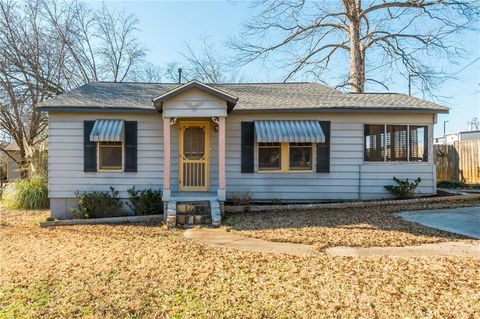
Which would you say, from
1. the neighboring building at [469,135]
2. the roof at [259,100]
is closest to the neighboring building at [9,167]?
the roof at [259,100]

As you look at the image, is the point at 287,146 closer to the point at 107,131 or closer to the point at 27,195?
the point at 107,131

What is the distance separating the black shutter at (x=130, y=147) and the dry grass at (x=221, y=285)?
3.66 m

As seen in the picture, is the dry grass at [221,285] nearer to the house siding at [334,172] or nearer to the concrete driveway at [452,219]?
the concrete driveway at [452,219]

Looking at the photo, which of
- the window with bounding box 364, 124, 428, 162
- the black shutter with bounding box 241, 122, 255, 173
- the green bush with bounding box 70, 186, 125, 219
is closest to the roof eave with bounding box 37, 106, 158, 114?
the green bush with bounding box 70, 186, 125, 219

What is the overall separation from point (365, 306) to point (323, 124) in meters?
6.83

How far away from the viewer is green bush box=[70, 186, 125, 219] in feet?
27.9

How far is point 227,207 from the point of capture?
8.77 m

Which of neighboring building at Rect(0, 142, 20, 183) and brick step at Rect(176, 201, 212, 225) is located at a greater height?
neighboring building at Rect(0, 142, 20, 183)

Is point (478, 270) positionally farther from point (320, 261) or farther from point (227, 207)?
point (227, 207)

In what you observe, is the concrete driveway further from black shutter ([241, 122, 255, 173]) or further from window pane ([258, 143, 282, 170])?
black shutter ([241, 122, 255, 173])

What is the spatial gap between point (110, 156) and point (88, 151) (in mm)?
646

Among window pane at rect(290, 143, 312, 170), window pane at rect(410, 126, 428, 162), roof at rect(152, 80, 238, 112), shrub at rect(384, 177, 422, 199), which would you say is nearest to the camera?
roof at rect(152, 80, 238, 112)

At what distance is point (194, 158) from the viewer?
9453 mm

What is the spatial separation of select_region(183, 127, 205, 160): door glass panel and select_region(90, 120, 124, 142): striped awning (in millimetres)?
1949
